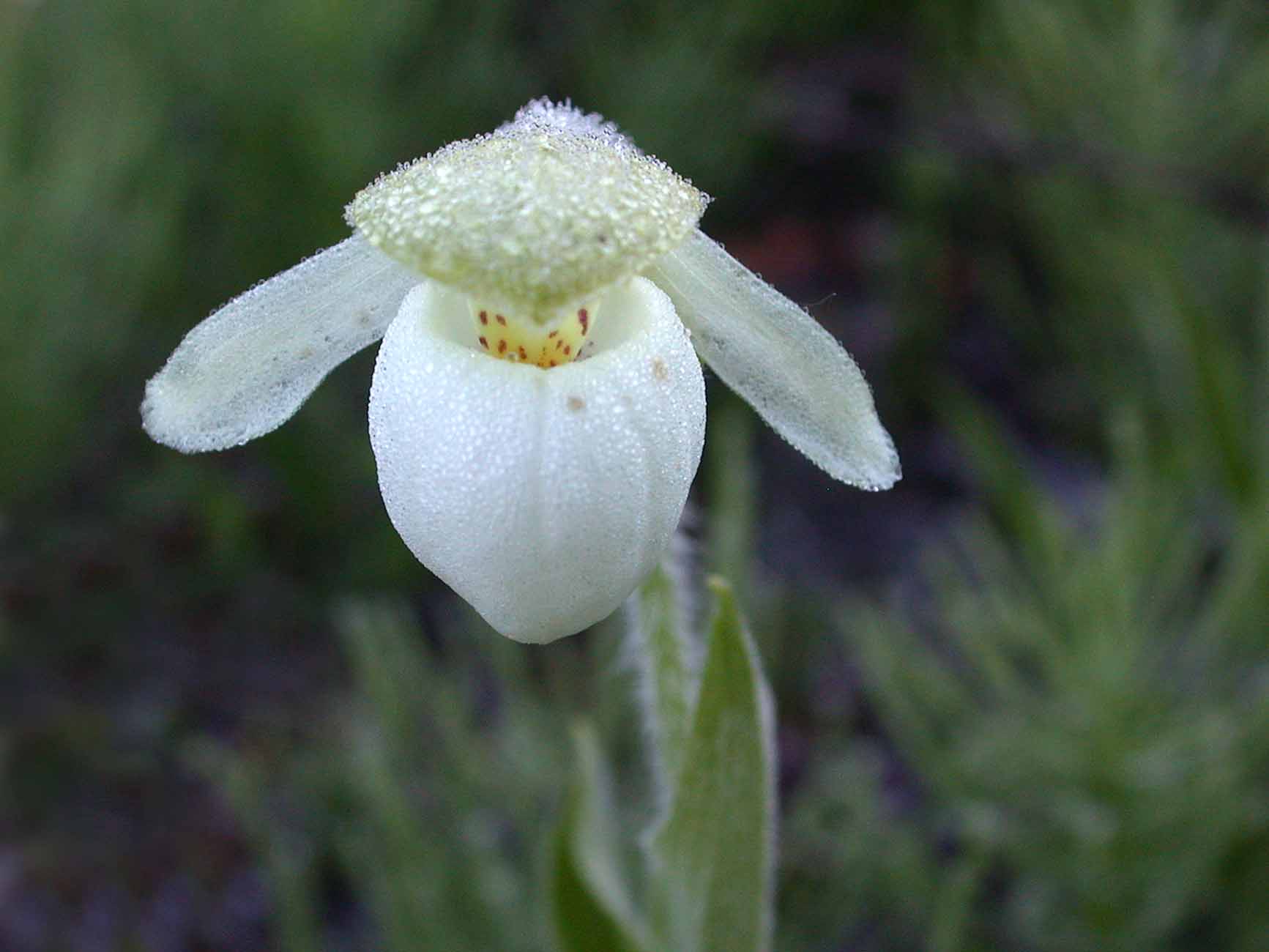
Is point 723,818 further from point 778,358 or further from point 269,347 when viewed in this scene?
point 269,347

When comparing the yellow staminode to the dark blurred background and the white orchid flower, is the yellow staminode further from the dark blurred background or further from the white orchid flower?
the dark blurred background

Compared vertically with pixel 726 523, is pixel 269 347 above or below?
above


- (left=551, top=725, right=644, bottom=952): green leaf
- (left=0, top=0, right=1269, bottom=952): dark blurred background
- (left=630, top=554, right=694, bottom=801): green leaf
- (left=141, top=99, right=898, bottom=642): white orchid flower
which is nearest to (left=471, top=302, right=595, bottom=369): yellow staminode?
(left=141, top=99, right=898, bottom=642): white orchid flower

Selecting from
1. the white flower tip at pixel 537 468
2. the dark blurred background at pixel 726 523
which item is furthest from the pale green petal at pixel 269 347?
the dark blurred background at pixel 726 523

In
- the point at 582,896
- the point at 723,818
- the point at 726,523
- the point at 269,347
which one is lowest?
the point at 726,523

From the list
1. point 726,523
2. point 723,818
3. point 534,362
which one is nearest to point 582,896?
point 723,818

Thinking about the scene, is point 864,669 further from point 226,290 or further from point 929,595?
point 226,290
